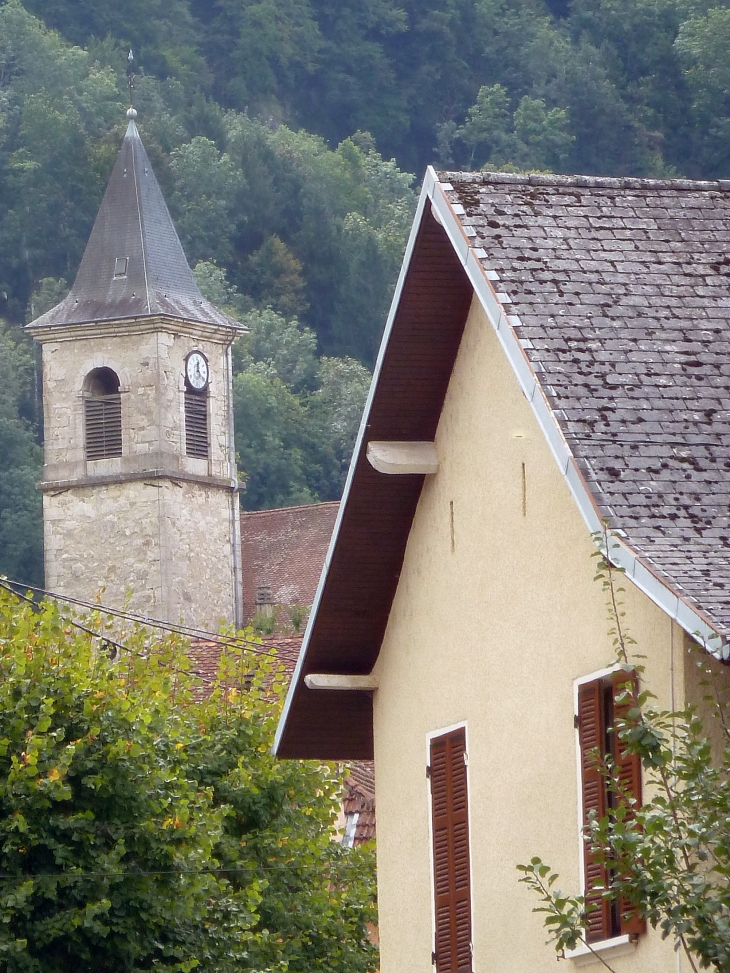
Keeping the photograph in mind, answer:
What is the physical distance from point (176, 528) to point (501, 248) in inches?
2440

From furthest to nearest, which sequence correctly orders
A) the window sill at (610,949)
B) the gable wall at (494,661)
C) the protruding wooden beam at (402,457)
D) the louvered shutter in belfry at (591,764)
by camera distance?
the protruding wooden beam at (402,457), the gable wall at (494,661), the louvered shutter in belfry at (591,764), the window sill at (610,949)

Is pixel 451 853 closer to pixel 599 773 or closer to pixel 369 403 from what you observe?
pixel 369 403

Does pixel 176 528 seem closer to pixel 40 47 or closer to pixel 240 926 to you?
pixel 240 926

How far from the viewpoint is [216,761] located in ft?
82.0

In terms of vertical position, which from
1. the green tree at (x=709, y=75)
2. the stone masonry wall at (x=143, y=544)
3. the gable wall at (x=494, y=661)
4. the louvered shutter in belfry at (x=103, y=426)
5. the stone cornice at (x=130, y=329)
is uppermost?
the green tree at (x=709, y=75)

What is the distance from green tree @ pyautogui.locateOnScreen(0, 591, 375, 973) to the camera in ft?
64.9

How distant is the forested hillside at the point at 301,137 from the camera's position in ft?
367

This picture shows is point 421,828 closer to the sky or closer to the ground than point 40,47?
closer to the ground

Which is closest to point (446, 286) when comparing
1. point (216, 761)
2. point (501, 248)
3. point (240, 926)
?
point (501, 248)

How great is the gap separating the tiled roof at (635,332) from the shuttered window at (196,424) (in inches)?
2469

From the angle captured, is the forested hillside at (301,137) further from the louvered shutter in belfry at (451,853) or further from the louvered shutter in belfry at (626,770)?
the louvered shutter in belfry at (626,770)

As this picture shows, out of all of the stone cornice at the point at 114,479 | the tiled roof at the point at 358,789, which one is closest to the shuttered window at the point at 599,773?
the tiled roof at the point at 358,789

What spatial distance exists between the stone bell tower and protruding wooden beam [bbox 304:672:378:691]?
57.8 metres

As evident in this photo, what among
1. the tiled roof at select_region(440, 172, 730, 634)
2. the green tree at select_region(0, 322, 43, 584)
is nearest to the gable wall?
the tiled roof at select_region(440, 172, 730, 634)
